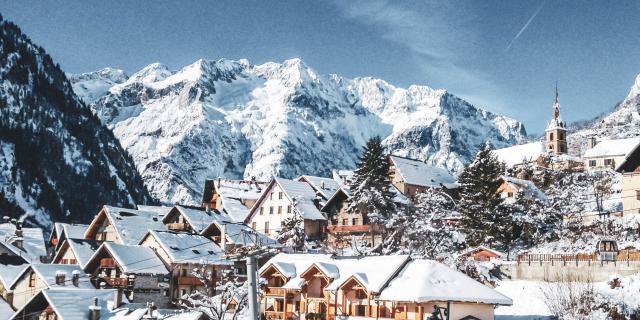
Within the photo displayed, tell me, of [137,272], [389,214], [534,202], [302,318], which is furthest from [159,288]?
[534,202]

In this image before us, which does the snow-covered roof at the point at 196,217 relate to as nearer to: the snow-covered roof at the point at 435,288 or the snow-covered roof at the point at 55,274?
the snow-covered roof at the point at 55,274

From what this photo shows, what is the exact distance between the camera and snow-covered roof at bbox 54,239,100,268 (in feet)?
231

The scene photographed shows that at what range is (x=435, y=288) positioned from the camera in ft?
145

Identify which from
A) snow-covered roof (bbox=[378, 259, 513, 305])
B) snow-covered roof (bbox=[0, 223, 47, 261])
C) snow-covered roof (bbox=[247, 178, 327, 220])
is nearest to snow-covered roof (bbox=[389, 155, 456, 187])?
snow-covered roof (bbox=[247, 178, 327, 220])

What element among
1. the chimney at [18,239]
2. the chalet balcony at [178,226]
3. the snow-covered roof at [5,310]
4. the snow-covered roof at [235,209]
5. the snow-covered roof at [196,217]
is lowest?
the snow-covered roof at [5,310]

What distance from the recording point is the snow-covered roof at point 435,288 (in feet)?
142

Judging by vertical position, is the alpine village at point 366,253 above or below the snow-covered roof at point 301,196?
below

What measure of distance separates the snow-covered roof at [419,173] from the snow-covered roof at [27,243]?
48.9 m

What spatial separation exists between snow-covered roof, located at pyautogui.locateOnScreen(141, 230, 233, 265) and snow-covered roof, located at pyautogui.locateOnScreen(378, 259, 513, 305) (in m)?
26.6

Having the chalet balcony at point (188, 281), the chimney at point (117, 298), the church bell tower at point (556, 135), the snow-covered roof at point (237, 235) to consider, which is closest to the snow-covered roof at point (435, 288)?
the chimney at point (117, 298)

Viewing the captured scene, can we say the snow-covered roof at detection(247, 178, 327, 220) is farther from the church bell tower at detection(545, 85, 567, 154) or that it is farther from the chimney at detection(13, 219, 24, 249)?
the church bell tower at detection(545, 85, 567, 154)

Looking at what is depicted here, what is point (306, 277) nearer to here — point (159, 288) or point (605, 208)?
point (159, 288)

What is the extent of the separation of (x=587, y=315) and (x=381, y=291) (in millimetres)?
13413

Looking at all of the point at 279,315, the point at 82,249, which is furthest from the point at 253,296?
the point at 82,249
